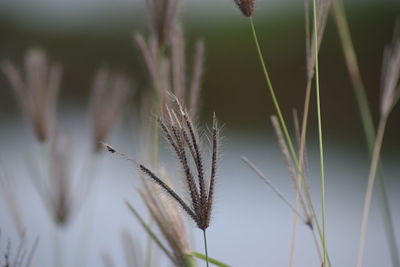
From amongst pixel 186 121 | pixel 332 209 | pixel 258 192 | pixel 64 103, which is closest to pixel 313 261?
pixel 332 209

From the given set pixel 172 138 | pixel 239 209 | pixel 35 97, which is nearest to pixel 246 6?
pixel 172 138

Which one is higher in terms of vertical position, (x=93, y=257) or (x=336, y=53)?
(x=336, y=53)

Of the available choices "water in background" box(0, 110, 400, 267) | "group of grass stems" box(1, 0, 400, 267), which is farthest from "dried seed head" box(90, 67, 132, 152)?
"water in background" box(0, 110, 400, 267)

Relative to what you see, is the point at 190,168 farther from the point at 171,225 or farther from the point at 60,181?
the point at 60,181

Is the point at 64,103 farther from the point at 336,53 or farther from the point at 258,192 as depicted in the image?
the point at 258,192

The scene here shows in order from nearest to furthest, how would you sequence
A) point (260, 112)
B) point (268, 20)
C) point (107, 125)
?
point (107, 125), point (268, 20), point (260, 112)

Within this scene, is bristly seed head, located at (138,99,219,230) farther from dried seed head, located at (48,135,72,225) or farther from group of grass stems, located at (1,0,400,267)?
dried seed head, located at (48,135,72,225)

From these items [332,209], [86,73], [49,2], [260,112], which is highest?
[49,2]

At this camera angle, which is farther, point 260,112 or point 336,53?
point 260,112
